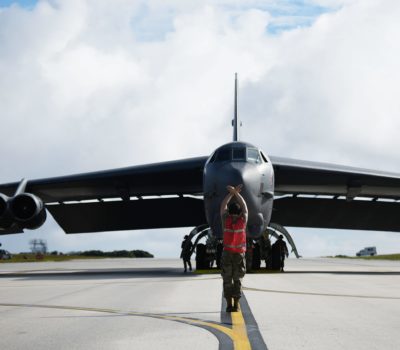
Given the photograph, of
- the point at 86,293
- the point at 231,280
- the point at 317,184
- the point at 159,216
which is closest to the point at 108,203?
the point at 159,216

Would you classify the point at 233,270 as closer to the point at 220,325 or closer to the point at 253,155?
the point at 220,325

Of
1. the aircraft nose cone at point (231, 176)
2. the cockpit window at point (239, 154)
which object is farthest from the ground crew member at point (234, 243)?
the cockpit window at point (239, 154)

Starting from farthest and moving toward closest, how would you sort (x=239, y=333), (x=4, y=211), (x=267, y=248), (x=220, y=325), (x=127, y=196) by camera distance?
(x=127, y=196) < (x=267, y=248) < (x=4, y=211) < (x=220, y=325) < (x=239, y=333)

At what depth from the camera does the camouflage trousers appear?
9.22 meters

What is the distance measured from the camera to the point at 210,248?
77.1ft

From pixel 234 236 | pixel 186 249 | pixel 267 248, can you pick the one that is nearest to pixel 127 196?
pixel 186 249

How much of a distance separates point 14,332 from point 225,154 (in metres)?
13.1

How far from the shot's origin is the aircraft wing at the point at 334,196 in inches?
913

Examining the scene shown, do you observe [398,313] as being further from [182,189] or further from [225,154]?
[182,189]

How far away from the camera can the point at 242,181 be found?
18.4 m

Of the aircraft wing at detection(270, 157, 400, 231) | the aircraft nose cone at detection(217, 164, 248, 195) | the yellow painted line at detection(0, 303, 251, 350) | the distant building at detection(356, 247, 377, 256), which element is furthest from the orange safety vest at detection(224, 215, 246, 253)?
the distant building at detection(356, 247, 377, 256)

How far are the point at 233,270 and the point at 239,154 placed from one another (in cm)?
1034

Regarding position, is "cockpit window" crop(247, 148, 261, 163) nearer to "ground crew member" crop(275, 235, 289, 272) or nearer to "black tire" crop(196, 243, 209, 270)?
"ground crew member" crop(275, 235, 289, 272)

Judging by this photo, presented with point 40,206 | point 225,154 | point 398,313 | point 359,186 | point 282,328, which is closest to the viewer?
point 282,328
